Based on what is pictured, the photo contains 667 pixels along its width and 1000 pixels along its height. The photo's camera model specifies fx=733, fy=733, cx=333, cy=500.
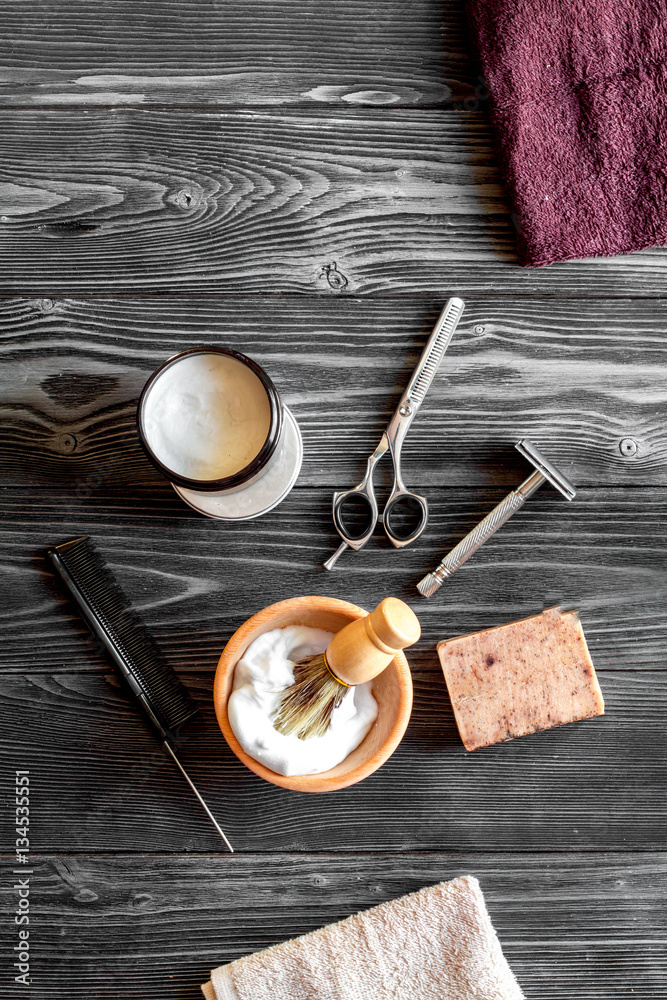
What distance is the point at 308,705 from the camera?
2.35ft

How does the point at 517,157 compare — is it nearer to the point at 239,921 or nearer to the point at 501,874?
the point at 501,874

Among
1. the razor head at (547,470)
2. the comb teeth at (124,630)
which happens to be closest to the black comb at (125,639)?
the comb teeth at (124,630)

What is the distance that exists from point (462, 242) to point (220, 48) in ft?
1.16

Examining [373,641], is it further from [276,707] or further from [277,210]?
[277,210]

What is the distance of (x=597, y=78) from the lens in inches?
32.0

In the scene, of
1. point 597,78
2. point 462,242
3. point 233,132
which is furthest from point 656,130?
point 233,132

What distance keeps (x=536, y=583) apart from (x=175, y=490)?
0.42 m

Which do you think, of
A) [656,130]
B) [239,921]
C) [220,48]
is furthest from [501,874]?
[220,48]

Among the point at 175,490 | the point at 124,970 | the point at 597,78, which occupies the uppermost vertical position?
the point at 597,78

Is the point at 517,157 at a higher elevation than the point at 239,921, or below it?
higher

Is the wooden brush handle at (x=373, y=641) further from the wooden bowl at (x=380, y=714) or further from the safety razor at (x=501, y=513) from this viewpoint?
the safety razor at (x=501, y=513)

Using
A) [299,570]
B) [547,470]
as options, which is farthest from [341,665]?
[547,470]

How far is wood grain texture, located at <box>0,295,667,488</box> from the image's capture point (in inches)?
32.7

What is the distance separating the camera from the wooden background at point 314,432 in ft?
2.70
